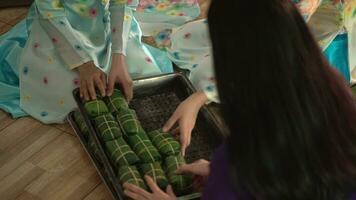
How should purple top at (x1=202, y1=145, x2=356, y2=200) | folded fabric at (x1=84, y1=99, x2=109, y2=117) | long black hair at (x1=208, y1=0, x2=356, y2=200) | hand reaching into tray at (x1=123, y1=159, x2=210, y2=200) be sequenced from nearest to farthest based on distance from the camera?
long black hair at (x1=208, y1=0, x2=356, y2=200) → purple top at (x1=202, y1=145, x2=356, y2=200) → hand reaching into tray at (x1=123, y1=159, x2=210, y2=200) → folded fabric at (x1=84, y1=99, x2=109, y2=117)

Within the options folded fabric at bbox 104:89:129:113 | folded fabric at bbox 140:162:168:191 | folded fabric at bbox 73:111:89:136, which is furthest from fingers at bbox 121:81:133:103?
folded fabric at bbox 140:162:168:191

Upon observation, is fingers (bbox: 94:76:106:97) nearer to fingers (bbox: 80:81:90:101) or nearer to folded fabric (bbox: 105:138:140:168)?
fingers (bbox: 80:81:90:101)

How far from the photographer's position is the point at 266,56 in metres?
0.57

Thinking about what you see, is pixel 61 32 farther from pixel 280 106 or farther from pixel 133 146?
pixel 280 106

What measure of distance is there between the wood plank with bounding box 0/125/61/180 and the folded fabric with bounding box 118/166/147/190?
1.05ft

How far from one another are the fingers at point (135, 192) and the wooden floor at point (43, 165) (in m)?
0.17

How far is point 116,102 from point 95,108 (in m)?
0.06

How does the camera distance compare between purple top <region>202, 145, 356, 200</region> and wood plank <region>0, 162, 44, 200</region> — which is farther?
wood plank <region>0, 162, 44, 200</region>

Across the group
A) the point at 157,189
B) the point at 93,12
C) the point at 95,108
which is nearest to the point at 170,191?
the point at 157,189

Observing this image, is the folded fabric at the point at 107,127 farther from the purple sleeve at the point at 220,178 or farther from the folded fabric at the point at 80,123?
the purple sleeve at the point at 220,178

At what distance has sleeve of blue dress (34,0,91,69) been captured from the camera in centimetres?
132

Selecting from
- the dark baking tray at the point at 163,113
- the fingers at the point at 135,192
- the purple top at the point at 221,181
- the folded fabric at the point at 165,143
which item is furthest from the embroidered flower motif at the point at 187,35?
the purple top at the point at 221,181

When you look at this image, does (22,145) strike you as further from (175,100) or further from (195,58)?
(195,58)

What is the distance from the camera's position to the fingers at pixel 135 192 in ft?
3.41
